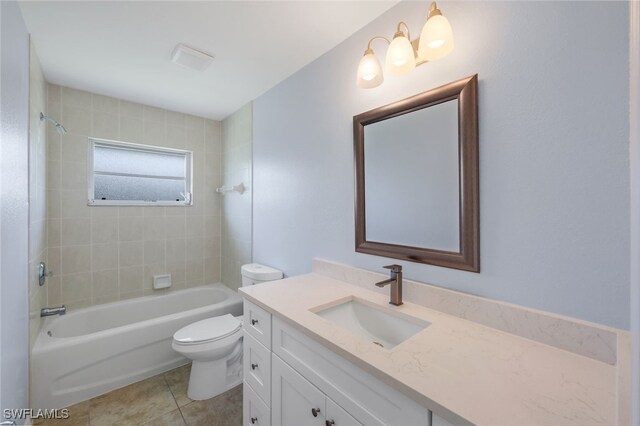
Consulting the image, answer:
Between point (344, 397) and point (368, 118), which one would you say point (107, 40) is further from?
point (344, 397)

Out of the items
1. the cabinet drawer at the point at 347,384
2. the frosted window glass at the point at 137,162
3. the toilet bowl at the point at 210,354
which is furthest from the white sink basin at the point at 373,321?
the frosted window glass at the point at 137,162

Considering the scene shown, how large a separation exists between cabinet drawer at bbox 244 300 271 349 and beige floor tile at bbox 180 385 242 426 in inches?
29.6

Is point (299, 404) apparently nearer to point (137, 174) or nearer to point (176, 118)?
point (137, 174)

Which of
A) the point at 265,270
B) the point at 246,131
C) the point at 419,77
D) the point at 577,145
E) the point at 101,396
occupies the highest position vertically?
the point at 246,131

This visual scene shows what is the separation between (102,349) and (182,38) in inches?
86.2

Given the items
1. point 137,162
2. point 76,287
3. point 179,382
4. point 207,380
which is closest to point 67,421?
point 179,382

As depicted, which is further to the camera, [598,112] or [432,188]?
[432,188]

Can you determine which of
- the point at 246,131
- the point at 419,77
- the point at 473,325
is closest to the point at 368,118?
the point at 419,77

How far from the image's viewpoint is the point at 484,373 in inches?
29.1

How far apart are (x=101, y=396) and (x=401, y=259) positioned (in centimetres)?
231

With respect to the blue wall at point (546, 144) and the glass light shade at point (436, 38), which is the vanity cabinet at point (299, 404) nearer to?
the blue wall at point (546, 144)

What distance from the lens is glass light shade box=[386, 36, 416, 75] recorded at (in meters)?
1.15

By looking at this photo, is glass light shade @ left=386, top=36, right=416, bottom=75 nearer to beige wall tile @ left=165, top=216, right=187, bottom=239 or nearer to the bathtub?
the bathtub

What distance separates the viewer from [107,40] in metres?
1.62
